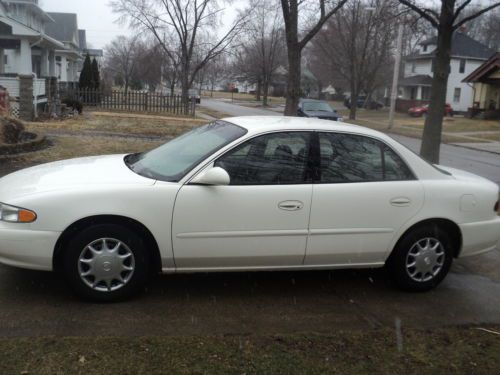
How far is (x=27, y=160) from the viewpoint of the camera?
32.7ft

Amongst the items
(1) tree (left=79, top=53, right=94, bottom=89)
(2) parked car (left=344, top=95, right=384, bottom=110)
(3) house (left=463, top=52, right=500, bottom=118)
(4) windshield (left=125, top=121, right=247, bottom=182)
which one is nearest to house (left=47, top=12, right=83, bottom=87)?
(1) tree (left=79, top=53, right=94, bottom=89)

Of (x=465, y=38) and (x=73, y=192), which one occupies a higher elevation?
(x=465, y=38)

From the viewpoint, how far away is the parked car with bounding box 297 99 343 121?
81.9 feet

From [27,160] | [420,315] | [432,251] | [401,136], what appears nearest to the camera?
[420,315]

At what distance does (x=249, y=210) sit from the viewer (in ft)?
14.0

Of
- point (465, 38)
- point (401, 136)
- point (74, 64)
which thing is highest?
point (465, 38)

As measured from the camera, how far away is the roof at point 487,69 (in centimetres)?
3922

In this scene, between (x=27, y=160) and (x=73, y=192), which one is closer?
(x=73, y=192)

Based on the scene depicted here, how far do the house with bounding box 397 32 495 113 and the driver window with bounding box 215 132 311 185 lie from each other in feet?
165

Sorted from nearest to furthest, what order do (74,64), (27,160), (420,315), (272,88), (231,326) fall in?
(231,326), (420,315), (27,160), (74,64), (272,88)

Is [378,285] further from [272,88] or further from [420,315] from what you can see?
[272,88]

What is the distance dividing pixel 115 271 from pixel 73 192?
2.21 ft

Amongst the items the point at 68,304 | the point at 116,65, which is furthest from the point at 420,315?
the point at 116,65

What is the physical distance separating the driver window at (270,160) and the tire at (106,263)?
93 cm
